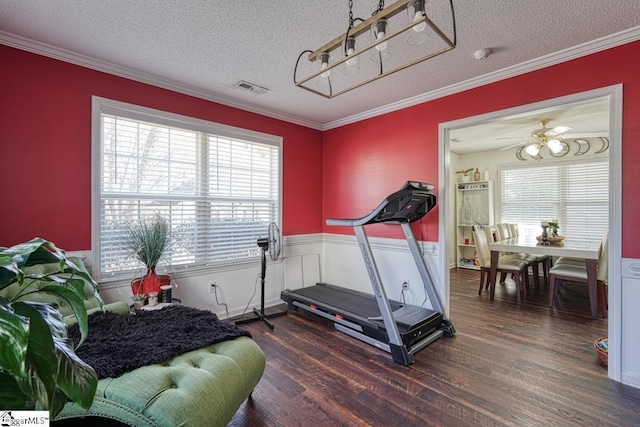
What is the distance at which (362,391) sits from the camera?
2.12 metres

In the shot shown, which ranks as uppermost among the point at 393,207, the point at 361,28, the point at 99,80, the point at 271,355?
the point at 99,80

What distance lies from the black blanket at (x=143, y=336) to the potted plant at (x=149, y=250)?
418mm

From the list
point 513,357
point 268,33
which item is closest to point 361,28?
point 268,33

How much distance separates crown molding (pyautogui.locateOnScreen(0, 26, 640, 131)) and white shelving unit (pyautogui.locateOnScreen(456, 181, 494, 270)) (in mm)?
3560

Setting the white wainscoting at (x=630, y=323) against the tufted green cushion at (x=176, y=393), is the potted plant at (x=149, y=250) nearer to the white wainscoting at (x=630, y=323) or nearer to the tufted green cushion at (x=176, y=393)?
the tufted green cushion at (x=176, y=393)

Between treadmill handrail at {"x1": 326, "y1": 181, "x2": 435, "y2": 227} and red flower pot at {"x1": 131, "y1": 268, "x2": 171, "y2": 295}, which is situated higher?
treadmill handrail at {"x1": 326, "y1": 181, "x2": 435, "y2": 227}

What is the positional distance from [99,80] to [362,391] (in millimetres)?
3395

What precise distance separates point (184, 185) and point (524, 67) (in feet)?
11.4

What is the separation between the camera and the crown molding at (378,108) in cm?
227

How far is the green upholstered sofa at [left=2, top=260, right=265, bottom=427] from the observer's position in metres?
1.33

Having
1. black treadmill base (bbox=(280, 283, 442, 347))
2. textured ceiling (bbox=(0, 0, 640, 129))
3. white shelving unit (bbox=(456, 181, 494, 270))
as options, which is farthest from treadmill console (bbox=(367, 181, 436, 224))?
white shelving unit (bbox=(456, 181, 494, 270))

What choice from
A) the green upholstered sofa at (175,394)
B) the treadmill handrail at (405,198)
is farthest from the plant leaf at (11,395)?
the treadmill handrail at (405,198)

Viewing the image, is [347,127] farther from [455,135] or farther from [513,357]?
[513,357]

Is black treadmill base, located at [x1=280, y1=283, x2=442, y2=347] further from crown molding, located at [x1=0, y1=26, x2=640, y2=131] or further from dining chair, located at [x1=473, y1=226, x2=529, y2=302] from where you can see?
crown molding, located at [x1=0, y1=26, x2=640, y2=131]
